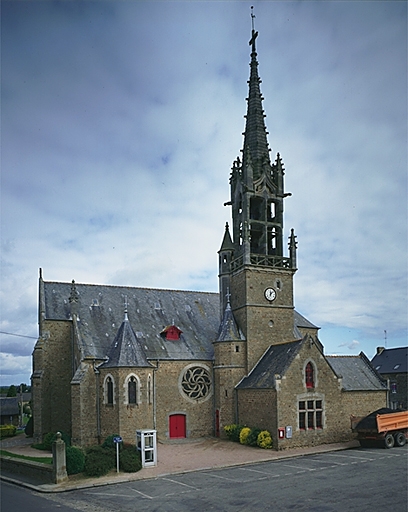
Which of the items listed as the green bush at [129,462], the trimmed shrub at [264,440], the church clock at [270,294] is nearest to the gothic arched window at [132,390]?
the green bush at [129,462]

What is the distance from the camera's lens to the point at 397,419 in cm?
2852

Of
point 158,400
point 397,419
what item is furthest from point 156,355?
point 397,419

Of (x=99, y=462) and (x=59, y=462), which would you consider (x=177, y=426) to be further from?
(x=59, y=462)

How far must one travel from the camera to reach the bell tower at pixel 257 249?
33469 millimetres

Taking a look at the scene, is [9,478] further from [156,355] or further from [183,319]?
[183,319]

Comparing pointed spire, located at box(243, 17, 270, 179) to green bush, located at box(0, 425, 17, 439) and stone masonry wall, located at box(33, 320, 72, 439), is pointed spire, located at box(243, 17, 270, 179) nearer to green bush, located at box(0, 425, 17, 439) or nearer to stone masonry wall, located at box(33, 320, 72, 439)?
stone masonry wall, located at box(33, 320, 72, 439)

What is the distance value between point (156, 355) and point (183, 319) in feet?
15.3

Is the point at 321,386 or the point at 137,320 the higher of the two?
the point at 137,320

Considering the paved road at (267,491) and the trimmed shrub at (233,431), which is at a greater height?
the paved road at (267,491)

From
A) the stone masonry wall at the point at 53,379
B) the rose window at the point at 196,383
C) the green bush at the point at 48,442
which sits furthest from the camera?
the rose window at the point at 196,383

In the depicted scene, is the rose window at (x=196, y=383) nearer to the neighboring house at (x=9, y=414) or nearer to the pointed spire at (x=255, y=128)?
the pointed spire at (x=255, y=128)

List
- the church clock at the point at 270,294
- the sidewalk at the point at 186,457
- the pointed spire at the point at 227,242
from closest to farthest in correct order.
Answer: the sidewalk at the point at 186,457
the church clock at the point at 270,294
the pointed spire at the point at 227,242

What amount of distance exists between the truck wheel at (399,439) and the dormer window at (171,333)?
14.6m

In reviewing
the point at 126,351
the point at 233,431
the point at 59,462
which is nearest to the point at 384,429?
the point at 233,431
